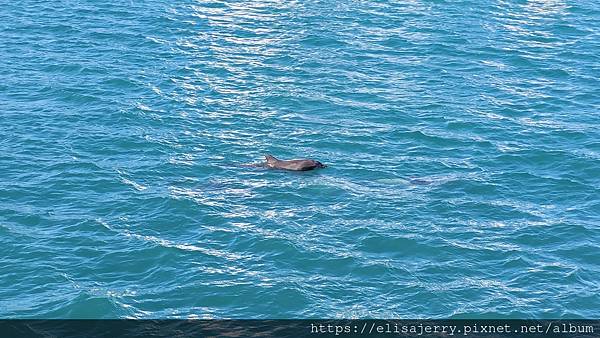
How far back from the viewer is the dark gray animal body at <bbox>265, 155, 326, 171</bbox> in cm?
4459

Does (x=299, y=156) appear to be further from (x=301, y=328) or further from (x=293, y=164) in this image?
(x=301, y=328)

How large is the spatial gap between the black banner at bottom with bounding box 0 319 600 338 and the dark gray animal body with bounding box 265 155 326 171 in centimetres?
1254

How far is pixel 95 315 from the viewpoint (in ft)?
110

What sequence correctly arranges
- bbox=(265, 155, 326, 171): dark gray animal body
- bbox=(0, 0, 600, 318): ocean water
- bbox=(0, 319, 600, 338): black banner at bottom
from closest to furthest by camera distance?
bbox=(0, 319, 600, 338): black banner at bottom → bbox=(0, 0, 600, 318): ocean water → bbox=(265, 155, 326, 171): dark gray animal body

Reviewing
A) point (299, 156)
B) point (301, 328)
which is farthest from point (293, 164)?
point (301, 328)

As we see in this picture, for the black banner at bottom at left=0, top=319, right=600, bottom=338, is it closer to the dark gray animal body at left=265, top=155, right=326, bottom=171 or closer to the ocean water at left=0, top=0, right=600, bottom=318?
the ocean water at left=0, top=0, right=600, bottom=318

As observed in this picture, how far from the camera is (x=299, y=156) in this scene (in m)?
46.6

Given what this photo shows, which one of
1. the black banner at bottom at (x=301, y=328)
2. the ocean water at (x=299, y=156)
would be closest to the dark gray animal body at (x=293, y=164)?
the ocean water at (x=299, y=156)

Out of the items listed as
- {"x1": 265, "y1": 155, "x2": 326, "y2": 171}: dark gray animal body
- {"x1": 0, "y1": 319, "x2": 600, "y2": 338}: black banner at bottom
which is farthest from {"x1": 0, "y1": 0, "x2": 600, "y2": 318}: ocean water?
{"x1": 0, "y1": 319, "x2": 600, "y2": 338}: black banner at bottom

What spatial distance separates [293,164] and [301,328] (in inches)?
522

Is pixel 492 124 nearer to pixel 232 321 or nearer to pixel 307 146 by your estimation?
pixel 307 146

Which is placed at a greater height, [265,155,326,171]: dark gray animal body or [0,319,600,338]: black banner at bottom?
[265,155,326,171]: dark gray animal body

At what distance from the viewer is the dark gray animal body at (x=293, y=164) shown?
44.6 meters

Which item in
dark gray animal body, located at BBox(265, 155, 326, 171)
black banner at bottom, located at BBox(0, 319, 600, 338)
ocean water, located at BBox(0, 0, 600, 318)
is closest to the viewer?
black banner at bottom, located at BBox(0, 319, 600, 338)
